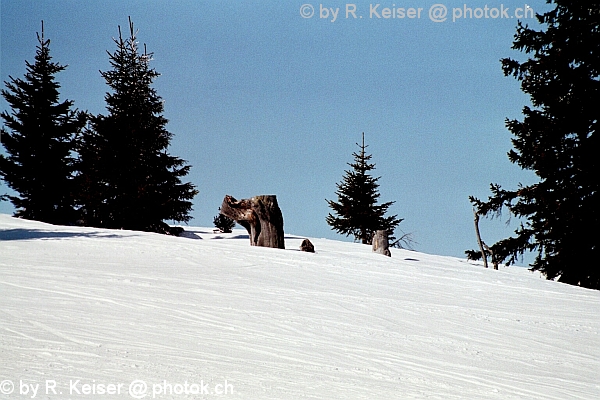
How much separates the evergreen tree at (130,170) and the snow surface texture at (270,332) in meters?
15.2

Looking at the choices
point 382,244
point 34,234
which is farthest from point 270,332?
point 382,244

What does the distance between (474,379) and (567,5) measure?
53.3ft

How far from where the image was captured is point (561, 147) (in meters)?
16.2

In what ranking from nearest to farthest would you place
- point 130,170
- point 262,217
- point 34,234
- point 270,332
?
1. point 270,332
2. point 34,234
3. point 262,217
4. point 130,170

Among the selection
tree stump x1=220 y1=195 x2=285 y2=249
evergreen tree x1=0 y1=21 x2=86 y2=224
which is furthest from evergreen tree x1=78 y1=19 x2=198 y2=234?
tree stump x1=220 y1=195 x2=285 y2=249

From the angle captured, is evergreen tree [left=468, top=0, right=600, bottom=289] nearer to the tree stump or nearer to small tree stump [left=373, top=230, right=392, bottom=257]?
small tree stump [left=373, top=230, right=392, bottom=257]

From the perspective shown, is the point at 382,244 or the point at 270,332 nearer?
the point at 270,332

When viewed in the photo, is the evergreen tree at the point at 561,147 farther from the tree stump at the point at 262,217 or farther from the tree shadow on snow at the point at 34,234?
the tree shadow on snow at the point at 34,234

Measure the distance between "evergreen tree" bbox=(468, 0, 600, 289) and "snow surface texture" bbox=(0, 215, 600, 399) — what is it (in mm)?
6269

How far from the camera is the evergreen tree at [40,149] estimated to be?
28.3 metres

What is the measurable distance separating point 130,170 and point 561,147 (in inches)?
781

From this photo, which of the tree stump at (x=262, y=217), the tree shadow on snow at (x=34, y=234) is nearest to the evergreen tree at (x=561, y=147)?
the tree stump at (x=262, y=217)

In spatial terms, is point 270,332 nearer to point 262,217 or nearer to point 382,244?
point 262,217

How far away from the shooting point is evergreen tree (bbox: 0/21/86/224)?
28297mm
